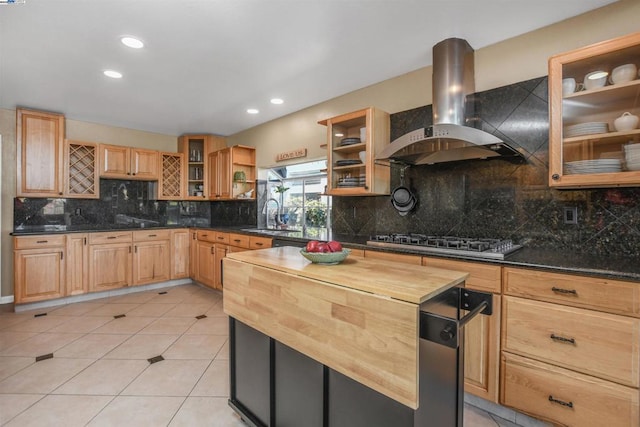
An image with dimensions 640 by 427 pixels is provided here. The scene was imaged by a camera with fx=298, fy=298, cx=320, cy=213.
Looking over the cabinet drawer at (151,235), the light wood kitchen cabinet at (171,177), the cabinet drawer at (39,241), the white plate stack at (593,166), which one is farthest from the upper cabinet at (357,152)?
the cabinet drawer at (39,241)

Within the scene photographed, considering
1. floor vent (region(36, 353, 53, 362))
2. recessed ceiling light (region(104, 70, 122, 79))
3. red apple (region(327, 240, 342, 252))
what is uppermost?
recessed ceiling light (region(104, 70, 122, 79))

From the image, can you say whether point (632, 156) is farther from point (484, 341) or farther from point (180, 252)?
point (180, 252)

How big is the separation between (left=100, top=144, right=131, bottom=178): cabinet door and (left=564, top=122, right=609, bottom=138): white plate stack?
507cm

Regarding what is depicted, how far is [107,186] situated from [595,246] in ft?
18.5

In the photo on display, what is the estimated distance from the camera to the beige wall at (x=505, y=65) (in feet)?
6.08

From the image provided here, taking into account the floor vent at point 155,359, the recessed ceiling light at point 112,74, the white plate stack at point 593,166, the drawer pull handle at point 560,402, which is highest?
the recessed ceiling light at point 112,74

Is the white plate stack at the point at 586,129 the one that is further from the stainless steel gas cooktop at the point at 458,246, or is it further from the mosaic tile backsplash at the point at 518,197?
the stainless steel gas cooktop at the point at 458,246

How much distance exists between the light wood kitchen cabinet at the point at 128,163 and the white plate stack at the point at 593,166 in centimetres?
501

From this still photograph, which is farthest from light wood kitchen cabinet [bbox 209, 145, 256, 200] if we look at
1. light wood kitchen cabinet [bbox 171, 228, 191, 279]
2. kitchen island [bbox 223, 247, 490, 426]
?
kitchen island [bbox 223, 247, 490, 426]

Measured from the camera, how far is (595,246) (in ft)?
6.10

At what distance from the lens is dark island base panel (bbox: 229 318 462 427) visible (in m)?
1.04

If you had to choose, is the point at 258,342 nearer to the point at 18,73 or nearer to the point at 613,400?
the point at 613,400

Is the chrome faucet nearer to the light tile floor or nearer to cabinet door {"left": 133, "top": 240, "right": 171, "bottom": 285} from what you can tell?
the light tile floor

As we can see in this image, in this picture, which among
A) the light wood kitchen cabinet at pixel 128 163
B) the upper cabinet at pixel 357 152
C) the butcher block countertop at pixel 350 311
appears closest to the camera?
the butcher block countertop at pixel 350 311
